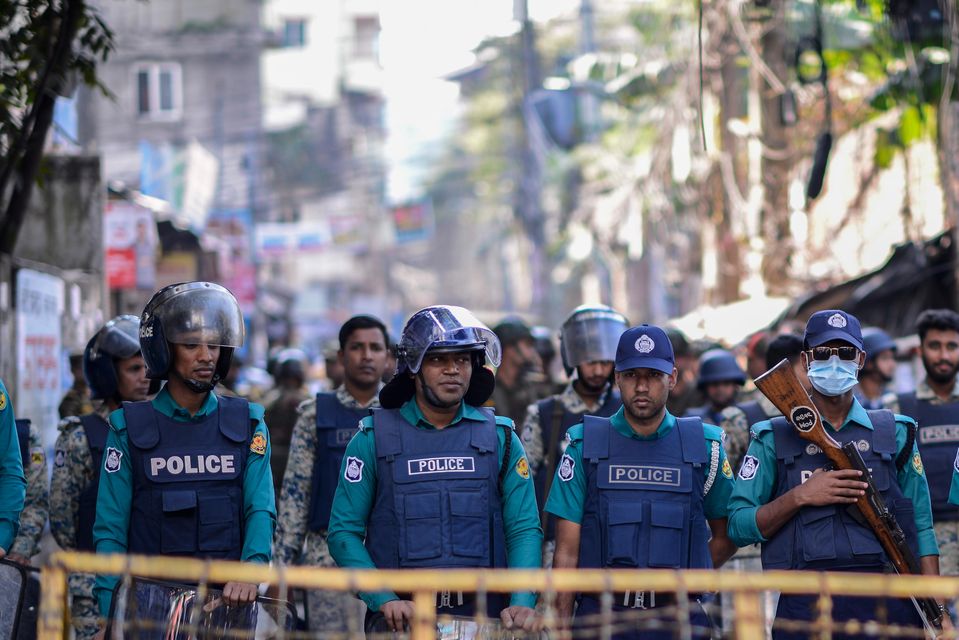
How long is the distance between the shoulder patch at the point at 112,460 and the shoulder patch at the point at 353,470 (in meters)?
0.85

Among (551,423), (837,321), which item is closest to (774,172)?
(551,423)

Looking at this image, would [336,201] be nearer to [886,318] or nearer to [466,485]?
[886,318]

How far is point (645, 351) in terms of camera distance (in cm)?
514

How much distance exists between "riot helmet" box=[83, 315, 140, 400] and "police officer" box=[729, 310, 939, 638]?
10.0 feet

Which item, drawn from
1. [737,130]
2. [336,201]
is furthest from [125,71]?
[737,130]

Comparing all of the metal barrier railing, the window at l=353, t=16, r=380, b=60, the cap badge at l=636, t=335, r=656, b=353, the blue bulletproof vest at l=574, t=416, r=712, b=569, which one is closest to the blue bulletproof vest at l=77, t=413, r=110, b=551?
the blue bulletproof vest at l=574, t=416, r=712, b=569

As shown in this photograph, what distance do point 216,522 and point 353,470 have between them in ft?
1.91

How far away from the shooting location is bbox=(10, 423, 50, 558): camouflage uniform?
5965 millimetres

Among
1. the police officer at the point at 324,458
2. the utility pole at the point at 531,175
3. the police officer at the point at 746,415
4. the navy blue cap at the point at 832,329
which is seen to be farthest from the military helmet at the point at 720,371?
the utility pole at the point at 531,175

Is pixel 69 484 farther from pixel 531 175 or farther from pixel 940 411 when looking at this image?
pixel 531 175

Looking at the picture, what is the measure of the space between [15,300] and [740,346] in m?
7.11

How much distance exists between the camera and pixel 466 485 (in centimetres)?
495

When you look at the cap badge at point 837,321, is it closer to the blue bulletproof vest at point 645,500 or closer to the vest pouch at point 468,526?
the blue bulletproof vest at point 645,500

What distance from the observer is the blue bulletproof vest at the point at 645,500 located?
5000 mm
